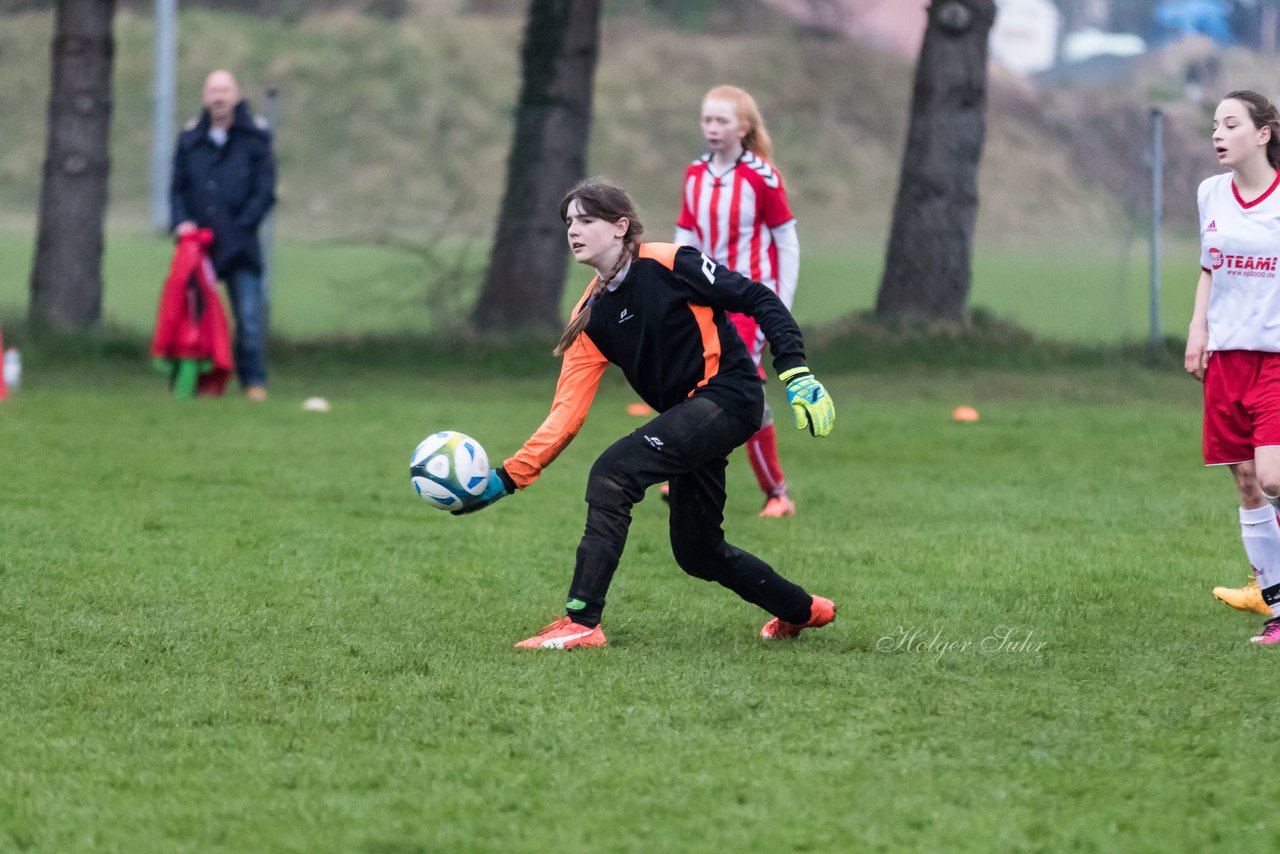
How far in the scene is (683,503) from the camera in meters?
5.63

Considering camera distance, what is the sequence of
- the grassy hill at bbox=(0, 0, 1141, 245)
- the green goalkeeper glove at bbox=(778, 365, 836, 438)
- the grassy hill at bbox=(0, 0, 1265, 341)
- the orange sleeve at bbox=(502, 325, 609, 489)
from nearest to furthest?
the green goalkeeper glove at bbox=(778, 365, 836, 438) < the orange sleeve at bbox=(502, 325, 609, 489) < the grassy hill at bbox=(0, 0, 1265, 341) < the grassy hill at bbox=(0, 0, 1141, 245)

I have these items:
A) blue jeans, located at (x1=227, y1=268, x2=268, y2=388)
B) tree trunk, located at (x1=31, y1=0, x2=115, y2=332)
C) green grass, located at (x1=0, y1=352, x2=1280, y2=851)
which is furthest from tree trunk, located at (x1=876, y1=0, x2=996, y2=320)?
tree trunk, located at (x1=31, y1=0, x2=115, y2=332)

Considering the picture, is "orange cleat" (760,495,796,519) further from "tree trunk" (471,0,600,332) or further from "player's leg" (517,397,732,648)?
"tree trunk" (471,0,600,332)

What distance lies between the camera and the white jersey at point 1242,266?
18.7 ft

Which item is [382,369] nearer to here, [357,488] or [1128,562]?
[357,488]

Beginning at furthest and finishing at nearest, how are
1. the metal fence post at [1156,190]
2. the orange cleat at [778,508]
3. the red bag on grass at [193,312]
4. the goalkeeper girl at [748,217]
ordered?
the metal fence post at [1156,190] → the red bag on grass at [193,312] → the orange cleat at [778,508] → the goalkeeper girl at [748,217]

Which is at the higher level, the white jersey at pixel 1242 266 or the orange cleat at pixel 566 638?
the white jersey at pixel 1242 266

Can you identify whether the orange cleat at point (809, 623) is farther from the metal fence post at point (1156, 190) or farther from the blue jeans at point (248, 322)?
the metal fence post at point (1156, 190)

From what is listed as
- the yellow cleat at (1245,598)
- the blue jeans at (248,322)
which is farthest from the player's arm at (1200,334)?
the blue jeans at (248,322)

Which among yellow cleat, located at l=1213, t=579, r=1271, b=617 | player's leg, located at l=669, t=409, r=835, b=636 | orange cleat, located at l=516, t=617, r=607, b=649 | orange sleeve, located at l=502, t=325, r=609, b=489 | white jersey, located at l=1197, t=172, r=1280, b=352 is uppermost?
white jersey, located at l=1197, t=172, r=1280, b=352

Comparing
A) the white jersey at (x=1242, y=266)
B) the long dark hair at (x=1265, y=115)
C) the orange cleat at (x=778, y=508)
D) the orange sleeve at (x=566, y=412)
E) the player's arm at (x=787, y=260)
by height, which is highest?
the long dark hair at (x=1265, y=115)

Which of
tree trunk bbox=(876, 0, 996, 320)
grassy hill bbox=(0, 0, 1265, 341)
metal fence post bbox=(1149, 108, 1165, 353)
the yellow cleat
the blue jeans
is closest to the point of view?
the yellow cleat

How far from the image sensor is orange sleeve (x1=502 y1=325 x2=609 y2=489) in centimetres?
558

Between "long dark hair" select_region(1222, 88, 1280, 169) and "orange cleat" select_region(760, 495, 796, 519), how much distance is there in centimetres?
334
